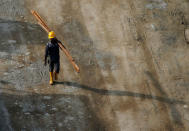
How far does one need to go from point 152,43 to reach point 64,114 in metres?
4.30

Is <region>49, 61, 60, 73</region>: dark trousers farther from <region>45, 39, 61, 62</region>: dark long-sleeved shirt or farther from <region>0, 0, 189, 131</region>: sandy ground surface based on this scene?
<region>0, 0, 189, 131</region>: sandy ground surface

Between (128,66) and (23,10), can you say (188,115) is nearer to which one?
(128,66)

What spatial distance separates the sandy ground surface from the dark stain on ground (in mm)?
29

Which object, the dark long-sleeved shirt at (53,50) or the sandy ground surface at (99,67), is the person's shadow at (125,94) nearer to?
the sandy ground surface at (99,67)

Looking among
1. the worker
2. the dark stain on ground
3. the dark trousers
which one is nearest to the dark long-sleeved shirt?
the worker

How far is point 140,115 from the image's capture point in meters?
11.3

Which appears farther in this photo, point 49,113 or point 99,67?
point 99,67

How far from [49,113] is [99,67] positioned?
8.12ft

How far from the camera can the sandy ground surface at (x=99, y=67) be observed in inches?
438

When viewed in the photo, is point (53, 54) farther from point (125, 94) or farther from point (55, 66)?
point (125, 94)

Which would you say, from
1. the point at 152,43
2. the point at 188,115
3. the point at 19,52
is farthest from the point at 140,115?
the point at 19,52

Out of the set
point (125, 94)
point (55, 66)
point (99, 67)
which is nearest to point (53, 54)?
point (55, 66)

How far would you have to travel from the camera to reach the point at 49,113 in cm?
1108

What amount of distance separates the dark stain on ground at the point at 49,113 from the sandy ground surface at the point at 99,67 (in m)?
0.03
